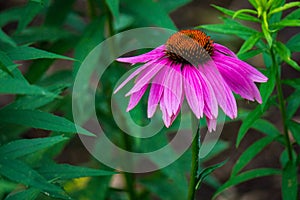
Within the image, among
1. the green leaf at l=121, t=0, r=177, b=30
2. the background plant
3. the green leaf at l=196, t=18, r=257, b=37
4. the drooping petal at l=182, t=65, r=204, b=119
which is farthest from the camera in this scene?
the green leaf at l=121, t=0, r=177, b=30

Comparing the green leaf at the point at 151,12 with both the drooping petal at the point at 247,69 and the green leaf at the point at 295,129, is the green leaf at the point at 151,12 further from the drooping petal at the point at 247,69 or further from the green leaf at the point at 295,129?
the drooping petal at the point at 247,69

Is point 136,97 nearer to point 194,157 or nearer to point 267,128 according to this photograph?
point 194,157

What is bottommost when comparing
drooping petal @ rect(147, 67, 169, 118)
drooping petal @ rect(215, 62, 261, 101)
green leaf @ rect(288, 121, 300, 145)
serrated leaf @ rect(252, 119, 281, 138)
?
serrated leaf @ rect(252, 119, 281, 138)

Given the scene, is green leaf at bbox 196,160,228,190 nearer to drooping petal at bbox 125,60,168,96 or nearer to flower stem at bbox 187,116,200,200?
flower stem at bbox 187,116,200,200

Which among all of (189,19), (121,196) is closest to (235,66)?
(121,196)

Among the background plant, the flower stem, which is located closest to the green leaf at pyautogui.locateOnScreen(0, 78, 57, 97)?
the background plant

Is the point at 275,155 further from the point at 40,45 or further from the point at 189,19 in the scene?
the point at 40,45

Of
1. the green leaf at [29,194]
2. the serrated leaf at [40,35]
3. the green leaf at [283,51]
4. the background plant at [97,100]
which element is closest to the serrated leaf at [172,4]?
the background plant at [97,100]

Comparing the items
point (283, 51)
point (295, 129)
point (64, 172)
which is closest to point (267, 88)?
point (283, 51)
